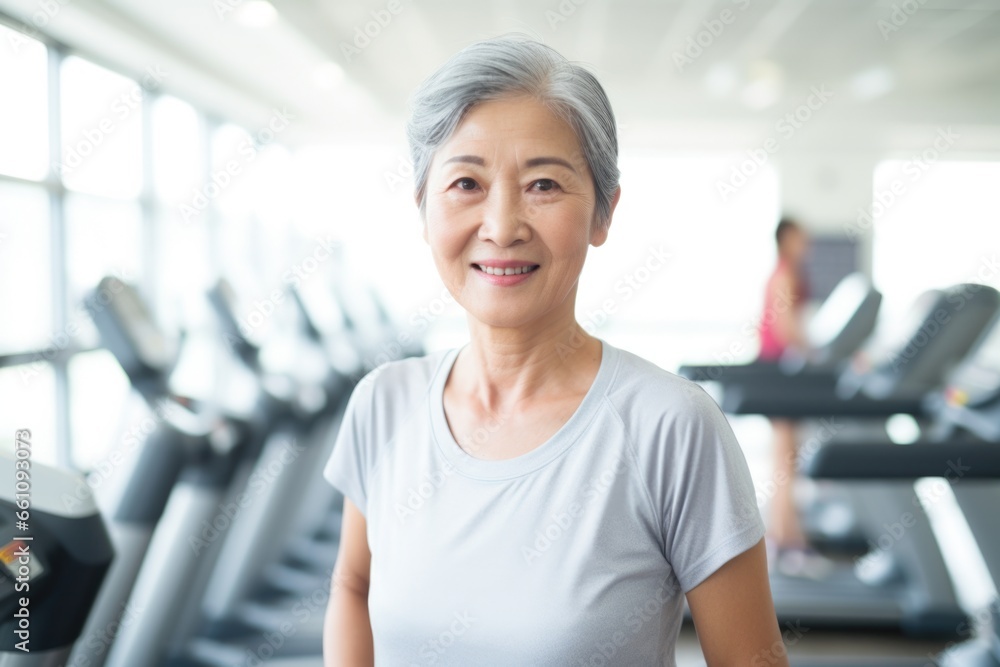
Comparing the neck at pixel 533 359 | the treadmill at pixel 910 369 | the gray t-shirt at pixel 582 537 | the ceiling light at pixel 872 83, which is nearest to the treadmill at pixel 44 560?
the gray t-shirt at pixel 582 537

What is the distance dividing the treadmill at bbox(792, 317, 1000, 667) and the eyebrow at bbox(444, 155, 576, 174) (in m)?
1.63

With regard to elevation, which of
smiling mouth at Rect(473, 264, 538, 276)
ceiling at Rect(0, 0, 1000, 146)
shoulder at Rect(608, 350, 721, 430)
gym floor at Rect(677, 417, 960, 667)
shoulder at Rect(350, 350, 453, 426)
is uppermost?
ceiling at Rect(0, 0, 1000, 146)

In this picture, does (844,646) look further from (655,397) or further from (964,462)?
(655,397)

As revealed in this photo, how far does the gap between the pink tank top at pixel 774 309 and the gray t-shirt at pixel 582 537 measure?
3.36 m

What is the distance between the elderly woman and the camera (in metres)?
0.99

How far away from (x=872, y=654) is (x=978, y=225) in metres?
7.41

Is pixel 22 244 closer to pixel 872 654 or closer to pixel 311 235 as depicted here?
pixel 872 654

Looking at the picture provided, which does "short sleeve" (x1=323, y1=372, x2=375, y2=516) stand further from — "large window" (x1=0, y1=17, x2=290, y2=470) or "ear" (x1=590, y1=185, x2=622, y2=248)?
"large window" (x1=0, y1=17, x2=290, y2=470)

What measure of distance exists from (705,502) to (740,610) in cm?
13

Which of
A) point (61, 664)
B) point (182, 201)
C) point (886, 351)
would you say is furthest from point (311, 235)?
point (61, 664)

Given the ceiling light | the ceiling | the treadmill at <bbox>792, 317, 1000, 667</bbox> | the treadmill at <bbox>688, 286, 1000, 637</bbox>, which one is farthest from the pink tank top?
the ceiling light

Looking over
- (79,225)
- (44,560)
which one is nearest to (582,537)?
(44,560)

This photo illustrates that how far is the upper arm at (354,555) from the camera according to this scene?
1237 mm

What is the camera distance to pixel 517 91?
1.04 metres
